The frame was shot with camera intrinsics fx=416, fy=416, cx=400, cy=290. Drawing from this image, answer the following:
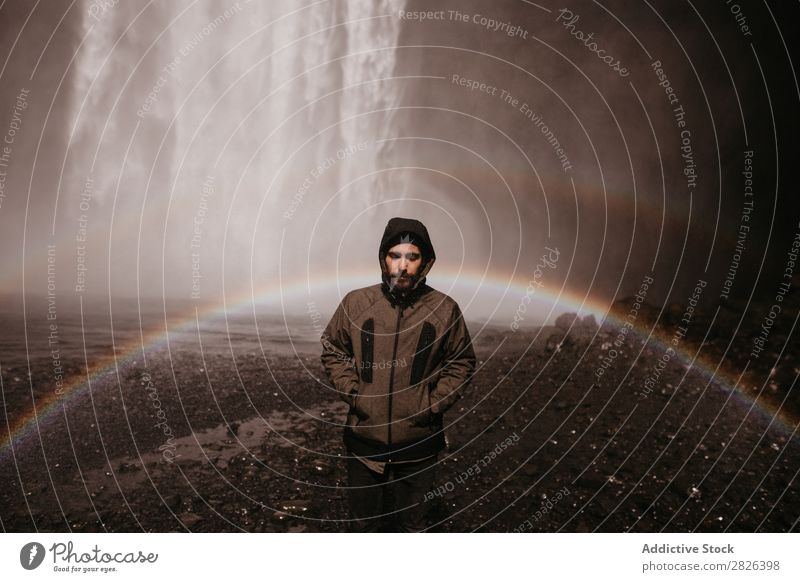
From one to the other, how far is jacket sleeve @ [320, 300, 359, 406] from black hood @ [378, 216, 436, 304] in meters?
0.40

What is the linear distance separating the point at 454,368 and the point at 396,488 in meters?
1.04

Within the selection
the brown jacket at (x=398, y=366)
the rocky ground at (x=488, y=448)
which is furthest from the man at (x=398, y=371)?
the rocky ground at (x=488, y=448)

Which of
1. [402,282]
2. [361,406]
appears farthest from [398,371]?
[402,282]

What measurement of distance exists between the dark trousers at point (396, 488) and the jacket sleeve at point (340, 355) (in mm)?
548

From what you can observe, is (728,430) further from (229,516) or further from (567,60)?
(567,60)

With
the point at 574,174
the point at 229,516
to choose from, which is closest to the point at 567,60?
the point at 574,174

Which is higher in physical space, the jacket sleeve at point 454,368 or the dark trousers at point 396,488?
the jacket sleeve at point 454,368

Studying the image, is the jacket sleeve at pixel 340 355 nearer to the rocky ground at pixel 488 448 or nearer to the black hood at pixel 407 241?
the black hood at pixel 407 241

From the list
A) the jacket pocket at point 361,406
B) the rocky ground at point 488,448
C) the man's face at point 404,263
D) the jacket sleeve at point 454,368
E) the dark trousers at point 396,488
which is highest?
the man's face at point 404,263

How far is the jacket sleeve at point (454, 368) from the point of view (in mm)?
2996

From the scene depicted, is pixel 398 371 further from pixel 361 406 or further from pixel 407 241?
pixel 407 241

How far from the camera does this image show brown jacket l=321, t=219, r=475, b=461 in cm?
299
